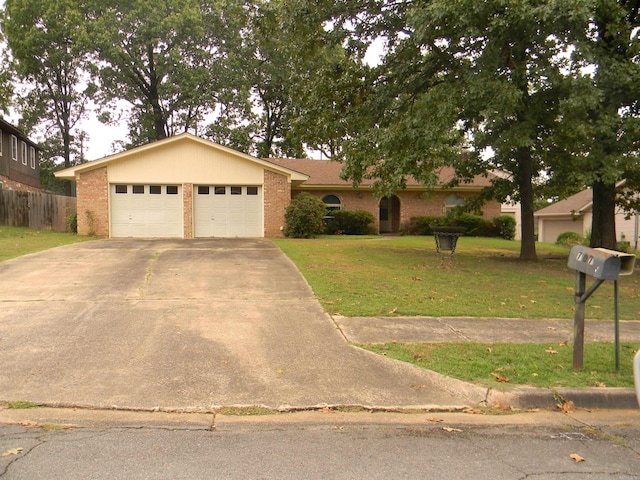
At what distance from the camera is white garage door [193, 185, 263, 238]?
21.8 meters

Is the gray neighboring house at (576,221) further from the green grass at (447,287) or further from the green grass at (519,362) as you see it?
the green grass at (519,362)

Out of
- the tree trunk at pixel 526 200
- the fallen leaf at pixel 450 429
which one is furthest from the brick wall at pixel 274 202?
the fallen leaf at pixel 450 429

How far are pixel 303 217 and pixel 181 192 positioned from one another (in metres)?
5.33

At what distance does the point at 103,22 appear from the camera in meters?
31.6

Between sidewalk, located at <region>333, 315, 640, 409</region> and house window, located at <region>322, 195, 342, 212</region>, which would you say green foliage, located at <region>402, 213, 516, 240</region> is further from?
sidewalk, located at <region>333, 315, 640, 409</region>

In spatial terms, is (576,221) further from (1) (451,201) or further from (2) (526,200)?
(2) (526,200)

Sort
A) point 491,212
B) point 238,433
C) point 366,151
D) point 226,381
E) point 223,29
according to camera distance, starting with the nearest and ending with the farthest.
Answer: point 238,433, point 226,381, point 366,151, point 491,212, point 223,29

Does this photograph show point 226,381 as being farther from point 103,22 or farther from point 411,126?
point 103,22

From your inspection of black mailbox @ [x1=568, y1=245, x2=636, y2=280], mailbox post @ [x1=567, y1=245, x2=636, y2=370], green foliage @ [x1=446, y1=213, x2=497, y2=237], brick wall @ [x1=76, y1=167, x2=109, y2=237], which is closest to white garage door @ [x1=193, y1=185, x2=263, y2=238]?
brick wall @ [x1=76, y1=167, x2=109, y2=237]

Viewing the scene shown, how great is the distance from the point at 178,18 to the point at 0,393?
31.7 m

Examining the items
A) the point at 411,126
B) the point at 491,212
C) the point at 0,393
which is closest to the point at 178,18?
the point at 491,212

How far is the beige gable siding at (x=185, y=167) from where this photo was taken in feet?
68.8

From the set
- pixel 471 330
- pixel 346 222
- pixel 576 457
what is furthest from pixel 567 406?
pixel 346 222

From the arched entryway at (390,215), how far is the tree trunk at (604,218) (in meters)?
15.9
